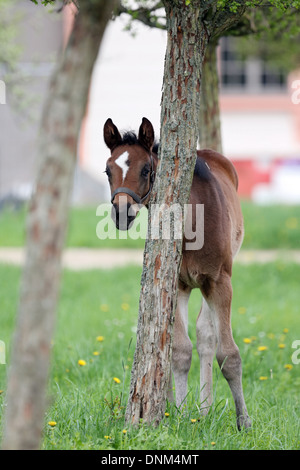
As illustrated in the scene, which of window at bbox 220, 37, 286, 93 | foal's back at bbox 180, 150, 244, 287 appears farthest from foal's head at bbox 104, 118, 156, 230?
window at bbox 220, 37, 286, 93

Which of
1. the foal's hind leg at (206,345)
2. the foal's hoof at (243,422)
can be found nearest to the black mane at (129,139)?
the foal's hind leg at (206,345)

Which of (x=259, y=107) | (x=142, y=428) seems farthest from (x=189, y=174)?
(x=259, y=107)

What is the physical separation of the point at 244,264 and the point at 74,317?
14.2 ft

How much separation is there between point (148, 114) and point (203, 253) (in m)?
22.7

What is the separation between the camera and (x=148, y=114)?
27.1 metres

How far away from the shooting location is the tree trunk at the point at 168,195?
4152 millimetres

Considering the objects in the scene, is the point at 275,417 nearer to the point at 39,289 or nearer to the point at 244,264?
the point at 39,289

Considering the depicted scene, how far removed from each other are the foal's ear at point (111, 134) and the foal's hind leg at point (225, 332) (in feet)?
3.72

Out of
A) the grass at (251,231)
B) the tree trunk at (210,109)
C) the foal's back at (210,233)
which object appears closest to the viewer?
the foal's back at (210,233)

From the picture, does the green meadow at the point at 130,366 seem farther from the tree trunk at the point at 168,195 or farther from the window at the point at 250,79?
the window at the point at 250,79

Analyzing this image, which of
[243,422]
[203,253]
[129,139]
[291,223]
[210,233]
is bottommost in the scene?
[243,422]

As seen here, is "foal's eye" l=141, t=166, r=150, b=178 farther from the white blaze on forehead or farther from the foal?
the white blaze on forehead

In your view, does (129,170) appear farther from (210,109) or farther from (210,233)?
(210,109)

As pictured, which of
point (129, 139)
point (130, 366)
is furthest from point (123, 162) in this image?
point (130, 366)
